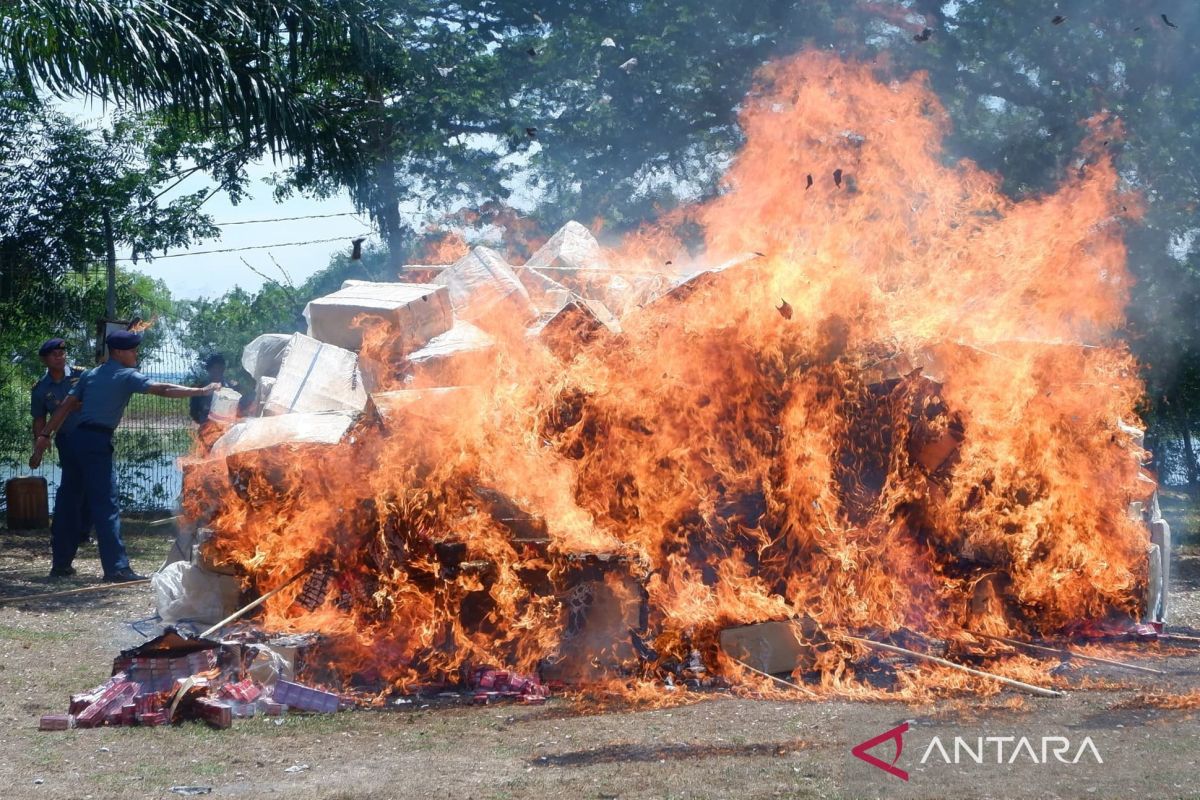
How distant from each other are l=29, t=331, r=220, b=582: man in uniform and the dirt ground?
2.86 meters

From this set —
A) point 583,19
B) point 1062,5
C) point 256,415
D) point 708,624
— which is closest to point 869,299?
point 708,624

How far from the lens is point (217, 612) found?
707 centimetres

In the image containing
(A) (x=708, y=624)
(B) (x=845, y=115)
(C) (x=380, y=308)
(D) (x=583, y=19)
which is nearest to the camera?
(A) (x=708, y=624)

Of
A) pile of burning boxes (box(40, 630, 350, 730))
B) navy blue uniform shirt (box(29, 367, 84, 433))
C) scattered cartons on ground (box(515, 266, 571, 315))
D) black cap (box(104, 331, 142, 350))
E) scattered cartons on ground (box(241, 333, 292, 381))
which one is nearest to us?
pile of burning boxes (box(40, 630, 350, 730))

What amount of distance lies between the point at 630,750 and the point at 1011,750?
1567mm

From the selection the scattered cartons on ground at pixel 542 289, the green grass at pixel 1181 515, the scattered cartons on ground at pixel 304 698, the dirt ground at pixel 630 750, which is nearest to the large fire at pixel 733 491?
the scattered cartons on ground at pixel 304 698

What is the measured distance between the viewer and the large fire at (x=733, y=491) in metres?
6.19

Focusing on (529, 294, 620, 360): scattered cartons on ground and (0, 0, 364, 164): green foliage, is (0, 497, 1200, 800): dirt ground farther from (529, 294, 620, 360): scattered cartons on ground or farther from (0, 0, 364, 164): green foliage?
(0, 0, 364, 164): green foliage

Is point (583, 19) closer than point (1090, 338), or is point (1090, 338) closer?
point (1090, 338)

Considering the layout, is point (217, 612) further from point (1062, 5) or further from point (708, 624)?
point (1062, 5)

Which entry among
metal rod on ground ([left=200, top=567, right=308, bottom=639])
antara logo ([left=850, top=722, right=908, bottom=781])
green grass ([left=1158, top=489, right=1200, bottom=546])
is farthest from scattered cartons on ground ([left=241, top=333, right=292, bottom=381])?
green grass ([left=1158, top=489, right=1200, bottom=546])

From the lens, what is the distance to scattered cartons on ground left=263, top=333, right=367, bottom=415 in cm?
771

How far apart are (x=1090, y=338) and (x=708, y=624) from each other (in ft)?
18.9

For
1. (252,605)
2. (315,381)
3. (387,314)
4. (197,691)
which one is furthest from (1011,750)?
(315,381)
